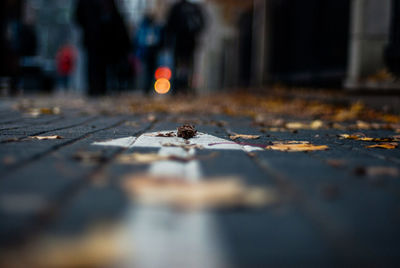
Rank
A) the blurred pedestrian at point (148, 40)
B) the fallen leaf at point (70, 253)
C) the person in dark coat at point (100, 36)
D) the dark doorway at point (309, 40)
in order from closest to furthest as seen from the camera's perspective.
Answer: the fallen leaf at point (70, 253) < the dark doorway at point (309, 40) < the person in dark coat at point (100, 36) < the blurred pedestrian at point (148, 40)

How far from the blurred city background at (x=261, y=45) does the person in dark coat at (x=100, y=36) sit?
0.03m

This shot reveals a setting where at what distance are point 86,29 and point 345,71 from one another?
550cm

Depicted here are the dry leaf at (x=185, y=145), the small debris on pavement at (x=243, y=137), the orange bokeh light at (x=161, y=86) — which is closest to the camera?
the dry leaf at (x=185, y=145)

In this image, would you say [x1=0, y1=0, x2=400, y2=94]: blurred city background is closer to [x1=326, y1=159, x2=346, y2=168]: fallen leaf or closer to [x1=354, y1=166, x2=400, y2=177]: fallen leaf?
[x1=326, y1=159, x2=346, y2=168]: fallen leaf

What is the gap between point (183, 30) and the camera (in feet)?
42.3

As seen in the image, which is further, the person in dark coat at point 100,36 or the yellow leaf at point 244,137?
the person in dark coat at point 100,36

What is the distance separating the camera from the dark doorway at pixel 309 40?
925 centimetres

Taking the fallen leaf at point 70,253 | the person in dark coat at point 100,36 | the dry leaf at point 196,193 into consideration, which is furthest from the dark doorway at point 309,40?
the fallen leaf at point 70,253

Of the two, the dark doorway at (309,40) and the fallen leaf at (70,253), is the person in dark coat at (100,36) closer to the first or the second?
the dark doorway at (309,40)

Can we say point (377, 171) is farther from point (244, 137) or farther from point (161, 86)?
point (161, 86)

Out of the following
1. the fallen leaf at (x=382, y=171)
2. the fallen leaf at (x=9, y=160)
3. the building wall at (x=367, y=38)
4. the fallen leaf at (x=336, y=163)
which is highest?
the building wall at (x=367, y=38)

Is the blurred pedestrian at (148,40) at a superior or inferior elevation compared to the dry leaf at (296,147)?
superior

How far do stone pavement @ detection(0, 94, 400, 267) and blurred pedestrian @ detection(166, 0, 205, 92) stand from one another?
32.2ft

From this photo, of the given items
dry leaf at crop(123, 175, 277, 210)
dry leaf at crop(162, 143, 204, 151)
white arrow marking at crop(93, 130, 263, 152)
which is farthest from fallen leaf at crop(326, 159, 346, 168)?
dry leaf at crop(162, 143, 204, 151)
